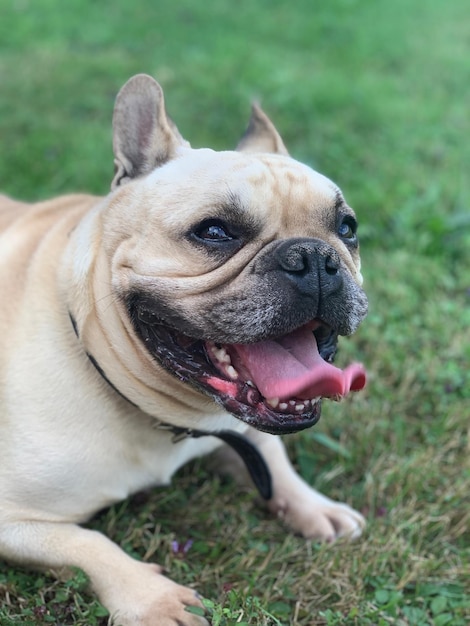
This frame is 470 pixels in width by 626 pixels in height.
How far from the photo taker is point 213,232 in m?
2.31

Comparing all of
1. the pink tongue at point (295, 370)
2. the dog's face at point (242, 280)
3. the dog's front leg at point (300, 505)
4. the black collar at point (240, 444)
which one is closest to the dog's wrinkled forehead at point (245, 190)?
the dog's face at point (242, 280)

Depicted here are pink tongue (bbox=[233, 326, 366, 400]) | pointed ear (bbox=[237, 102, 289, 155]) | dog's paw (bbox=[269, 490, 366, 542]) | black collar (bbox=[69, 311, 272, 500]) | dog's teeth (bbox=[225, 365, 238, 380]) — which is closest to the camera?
pink tongue (bbox=[233, 326, 366, 400])

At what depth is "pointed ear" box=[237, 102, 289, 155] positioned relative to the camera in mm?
3080

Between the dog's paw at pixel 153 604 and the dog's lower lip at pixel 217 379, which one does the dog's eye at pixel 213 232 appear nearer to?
the dog's lower lip at pixel 217 379

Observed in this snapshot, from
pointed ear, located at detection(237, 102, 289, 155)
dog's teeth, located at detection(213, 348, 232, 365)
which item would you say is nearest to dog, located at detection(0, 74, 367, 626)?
dog's teeth, located at detection(213, 348, 232, 365)

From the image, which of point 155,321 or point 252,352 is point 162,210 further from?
point 252,352

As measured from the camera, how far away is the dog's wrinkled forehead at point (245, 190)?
7.55 feet

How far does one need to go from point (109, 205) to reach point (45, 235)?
513mm

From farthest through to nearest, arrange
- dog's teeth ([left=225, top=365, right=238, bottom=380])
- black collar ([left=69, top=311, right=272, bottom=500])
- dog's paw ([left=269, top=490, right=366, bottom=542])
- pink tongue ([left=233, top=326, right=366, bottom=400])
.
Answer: dog's paw ([left=269, top=490, right=366, bottom=542]) < black collar ([left=69, top=311, right=272, bottom=500]) < dog's teeth ([left=225, top=365, right=238, bottom=380]) < pink tongue ([left=233, top=326, right=366, bottom=400])

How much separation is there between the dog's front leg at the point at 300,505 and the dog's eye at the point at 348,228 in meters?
0.93

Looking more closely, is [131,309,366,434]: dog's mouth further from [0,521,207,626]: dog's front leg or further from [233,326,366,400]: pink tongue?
[0,521,207,626]: dog's front leg

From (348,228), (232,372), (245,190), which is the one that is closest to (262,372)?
(232,372)

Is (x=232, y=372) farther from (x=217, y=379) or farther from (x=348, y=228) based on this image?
(x=348, y=228)

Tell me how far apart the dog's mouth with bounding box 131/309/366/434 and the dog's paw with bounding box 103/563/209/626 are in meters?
0.66
